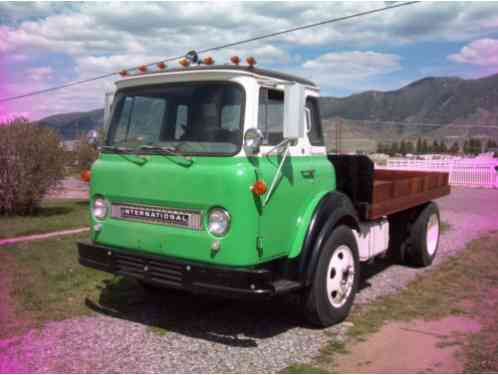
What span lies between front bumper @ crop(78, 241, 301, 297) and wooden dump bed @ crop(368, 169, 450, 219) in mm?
2154

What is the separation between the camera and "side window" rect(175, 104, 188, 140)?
15.8 ft

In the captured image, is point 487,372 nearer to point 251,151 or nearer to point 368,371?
point 368,371

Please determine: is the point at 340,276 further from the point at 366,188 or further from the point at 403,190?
the point at 403,190

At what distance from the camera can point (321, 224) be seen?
16.0 feet

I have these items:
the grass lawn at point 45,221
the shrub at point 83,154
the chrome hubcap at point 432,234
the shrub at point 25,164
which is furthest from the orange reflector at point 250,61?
the shrub at point 83,154

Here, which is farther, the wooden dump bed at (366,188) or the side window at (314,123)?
the wooden dump bed at (366,188)

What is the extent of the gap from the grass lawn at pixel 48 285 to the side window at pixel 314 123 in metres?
2.85

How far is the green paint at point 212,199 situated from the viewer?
415cm

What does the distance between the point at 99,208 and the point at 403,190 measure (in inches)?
162

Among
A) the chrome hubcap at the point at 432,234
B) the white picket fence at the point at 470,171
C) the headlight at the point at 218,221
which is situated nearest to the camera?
the headlight at the point at 218,221

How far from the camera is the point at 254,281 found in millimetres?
4098

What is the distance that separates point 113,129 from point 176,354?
2354 millimetres

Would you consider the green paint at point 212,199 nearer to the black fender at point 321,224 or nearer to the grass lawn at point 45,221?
the black fender at point 321,224

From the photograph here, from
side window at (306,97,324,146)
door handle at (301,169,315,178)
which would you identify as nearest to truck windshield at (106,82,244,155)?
door handle at (301,169,315,178)
